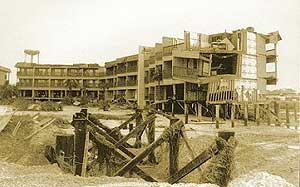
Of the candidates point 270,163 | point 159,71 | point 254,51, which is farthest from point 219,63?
point 270,163

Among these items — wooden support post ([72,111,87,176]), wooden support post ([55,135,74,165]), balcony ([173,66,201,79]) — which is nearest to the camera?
wooden support post ([72,111,87,176])

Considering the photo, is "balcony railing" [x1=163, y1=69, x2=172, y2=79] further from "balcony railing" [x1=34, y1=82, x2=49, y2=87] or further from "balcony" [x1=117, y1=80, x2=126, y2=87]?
"balcony railing" [x1=34, y1=82, x2=49, y2=87]

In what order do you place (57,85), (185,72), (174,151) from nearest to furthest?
(174,151) → (185,72) → (57,85)

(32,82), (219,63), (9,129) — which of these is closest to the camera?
(9,129)

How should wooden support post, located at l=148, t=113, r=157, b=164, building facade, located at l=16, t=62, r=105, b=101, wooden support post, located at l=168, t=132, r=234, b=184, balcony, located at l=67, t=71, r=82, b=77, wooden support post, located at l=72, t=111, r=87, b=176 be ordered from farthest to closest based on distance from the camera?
1. balcony, located at l=67, t=71, r=82, b=77
2. building facade, located at l=16, t=62, r=105, b=101
3. wooden support post, located at l=148, t=113, r=157, b=164
4. wooden support post, located at l=72, t=111, r=87, b=176
5. wooden support post, located at l=168, t=132, r=234, b=184

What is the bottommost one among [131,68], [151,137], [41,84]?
[151,137]

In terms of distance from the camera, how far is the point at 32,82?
60500 millimetres

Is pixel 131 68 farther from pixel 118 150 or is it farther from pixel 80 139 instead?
pixel 80 139

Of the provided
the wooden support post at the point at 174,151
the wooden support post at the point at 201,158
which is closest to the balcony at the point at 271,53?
the wooden support post at the point at 174,151

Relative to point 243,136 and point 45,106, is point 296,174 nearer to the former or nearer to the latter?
point 243,136

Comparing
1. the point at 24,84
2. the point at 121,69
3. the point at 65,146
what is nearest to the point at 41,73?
the point at 24,84

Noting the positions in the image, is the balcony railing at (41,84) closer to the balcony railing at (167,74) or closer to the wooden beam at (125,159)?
the balcony railing at (167,74)

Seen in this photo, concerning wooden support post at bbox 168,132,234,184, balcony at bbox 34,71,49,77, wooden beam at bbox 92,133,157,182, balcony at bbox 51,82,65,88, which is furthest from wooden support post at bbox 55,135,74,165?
balcony at bbox 34,71,49,77

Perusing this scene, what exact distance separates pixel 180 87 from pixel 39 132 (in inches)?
850
